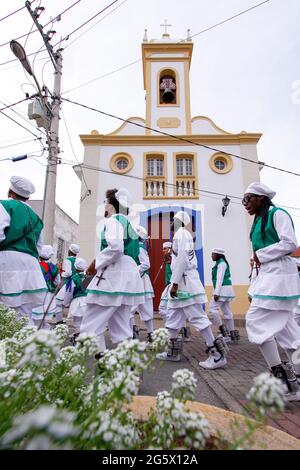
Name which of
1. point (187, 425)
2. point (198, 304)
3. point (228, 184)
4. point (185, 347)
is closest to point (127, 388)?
point (187, 425)

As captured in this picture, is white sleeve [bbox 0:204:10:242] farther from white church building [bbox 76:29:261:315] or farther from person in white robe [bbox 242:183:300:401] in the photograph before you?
white church building [bbox 76:29:261:315]

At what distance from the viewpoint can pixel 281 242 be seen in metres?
2.85

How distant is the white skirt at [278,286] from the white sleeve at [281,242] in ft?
0.29

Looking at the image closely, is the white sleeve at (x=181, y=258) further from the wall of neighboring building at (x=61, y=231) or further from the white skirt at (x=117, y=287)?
the wall of neighboring building at (x=61, y=231)

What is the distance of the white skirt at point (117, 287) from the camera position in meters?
3.10

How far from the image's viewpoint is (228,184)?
12172mm

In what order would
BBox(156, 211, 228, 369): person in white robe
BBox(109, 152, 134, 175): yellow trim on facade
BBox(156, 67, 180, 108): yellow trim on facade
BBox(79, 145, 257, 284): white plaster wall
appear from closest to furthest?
BBox(156, 211, 228, 369): person in white robe < BBox(79, 145, 257, 284): white plaster wall < BBox(109, 152, 134, 175): yellow trim on facade < BBox(156, 67, 180, 108): yellow trim on facade

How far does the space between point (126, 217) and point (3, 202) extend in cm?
138

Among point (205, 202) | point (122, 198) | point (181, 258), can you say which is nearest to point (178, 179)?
point (205, 202)

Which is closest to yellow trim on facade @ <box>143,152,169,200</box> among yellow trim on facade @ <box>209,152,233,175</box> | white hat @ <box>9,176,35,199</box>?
yellow trim on facade @ <box>209,152,233,175</box>

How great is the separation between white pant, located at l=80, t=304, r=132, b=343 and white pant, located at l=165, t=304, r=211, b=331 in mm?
1169

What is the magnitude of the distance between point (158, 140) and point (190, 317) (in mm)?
9926

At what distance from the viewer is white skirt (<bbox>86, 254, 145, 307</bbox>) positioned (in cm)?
310

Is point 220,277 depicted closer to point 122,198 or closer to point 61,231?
point 122,198
